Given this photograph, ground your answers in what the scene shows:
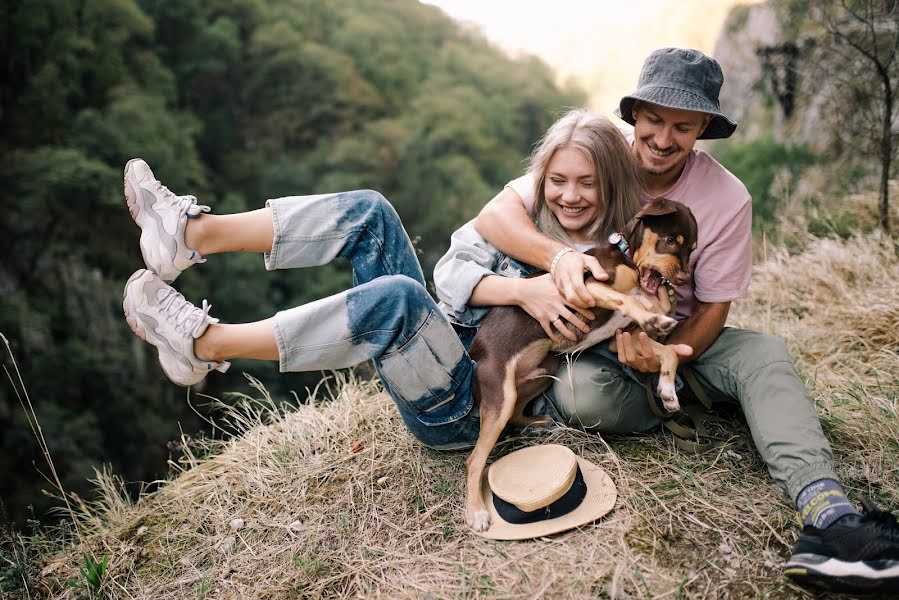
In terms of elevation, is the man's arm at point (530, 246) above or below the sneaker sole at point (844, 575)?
above

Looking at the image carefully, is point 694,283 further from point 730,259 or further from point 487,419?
point 487,419

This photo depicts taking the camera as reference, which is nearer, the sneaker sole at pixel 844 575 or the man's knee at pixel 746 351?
the sneaker sole at pixel 844 575

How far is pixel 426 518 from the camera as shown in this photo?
8.84 feet

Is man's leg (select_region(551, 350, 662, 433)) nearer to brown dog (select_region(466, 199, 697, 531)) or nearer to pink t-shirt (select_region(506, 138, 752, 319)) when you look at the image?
brown dog (select_region(466, 199, 697, 531))

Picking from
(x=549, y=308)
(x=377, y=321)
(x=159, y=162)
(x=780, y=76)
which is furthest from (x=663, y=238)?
(x=159, y=162)

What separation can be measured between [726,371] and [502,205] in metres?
1.28

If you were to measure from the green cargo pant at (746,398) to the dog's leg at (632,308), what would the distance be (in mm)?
399

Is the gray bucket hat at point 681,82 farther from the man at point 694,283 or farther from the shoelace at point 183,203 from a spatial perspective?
the shoelace at point 183,203

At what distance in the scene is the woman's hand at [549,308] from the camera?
2.71 m

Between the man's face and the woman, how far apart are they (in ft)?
0.38

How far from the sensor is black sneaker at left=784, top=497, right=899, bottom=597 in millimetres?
1983

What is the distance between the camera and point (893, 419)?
292 centimetres

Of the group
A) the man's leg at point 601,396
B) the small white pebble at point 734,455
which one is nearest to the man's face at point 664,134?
the man's leg at point 601,396

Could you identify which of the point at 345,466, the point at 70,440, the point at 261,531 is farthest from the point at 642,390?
the point at 70,440
